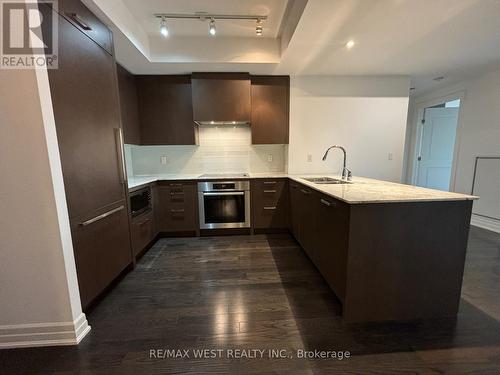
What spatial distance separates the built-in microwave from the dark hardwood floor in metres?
0.67

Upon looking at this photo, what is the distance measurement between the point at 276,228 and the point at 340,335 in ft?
6.16

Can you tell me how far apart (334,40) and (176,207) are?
272cm

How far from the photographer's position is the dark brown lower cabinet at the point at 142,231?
240 centimetres

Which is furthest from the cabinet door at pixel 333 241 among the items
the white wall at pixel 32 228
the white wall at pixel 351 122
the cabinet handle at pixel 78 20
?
the cabinet handle at pixel 78 20

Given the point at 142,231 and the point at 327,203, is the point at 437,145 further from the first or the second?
the point at 142,231

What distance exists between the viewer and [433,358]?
1290 millimetres

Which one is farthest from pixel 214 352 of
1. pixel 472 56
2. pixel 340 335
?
pixel 472 56

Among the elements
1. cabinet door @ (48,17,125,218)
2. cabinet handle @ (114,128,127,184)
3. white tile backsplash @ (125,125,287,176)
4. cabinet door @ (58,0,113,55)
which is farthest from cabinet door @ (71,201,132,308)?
white tile backsplash @ (125,125,287,176)

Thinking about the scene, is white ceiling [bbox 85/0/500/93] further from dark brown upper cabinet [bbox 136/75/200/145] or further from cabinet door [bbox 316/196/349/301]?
cabinet door [bbox 316/196/349/301]

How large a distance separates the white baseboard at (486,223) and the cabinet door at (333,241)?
297 centimetres

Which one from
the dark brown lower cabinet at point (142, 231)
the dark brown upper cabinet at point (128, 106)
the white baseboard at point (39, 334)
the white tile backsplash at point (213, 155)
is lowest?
the white baseboard at point (39, 334)

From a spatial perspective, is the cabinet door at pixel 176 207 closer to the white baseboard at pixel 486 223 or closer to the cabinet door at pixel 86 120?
the cabinet door at pixel 86 120

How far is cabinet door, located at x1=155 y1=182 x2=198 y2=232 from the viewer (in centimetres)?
310

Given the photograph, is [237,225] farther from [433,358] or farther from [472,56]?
[472,56]
